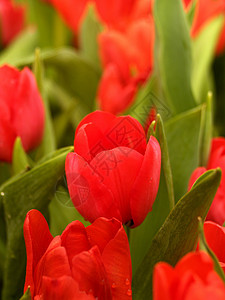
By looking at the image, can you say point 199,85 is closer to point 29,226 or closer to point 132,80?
point 132,80

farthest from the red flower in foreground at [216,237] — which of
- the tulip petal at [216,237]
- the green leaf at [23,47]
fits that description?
the green leaf at [23,47]

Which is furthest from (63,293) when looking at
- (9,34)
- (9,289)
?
(9,34)

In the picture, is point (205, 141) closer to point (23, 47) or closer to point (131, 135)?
point (131, 135)

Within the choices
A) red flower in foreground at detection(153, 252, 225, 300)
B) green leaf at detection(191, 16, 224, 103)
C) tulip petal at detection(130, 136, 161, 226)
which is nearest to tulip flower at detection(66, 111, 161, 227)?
tulip petal at detection(130, 136, 161, 226)

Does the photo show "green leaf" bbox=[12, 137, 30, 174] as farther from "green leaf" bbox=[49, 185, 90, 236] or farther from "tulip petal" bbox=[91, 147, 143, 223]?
"tulip petal" bbox=[91, 147, 143, 223]

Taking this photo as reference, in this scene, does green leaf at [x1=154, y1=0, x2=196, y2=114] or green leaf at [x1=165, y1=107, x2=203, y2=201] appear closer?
green leaf at [x1=165, y1=107, x2=203, y2=201]

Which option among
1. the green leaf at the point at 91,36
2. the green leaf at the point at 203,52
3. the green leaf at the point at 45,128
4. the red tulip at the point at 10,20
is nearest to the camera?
the green leaf at the point at 45,128

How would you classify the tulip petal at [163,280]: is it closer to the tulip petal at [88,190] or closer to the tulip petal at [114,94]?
the tulip petal at [88,190]

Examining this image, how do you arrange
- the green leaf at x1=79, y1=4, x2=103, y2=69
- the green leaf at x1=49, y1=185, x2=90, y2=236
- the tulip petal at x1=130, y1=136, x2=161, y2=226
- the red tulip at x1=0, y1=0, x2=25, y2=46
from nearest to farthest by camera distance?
1. the tulip petal at x1=130, y1=136, x2=161, y2=226
2. the green leaf at x1=49, y1=185, x2=90, y2=236
3. the green leaf at x1=79, y1=4, x2=103, y2=69
4. the red tulip at x1=0, y1=0, x2=25, y2=46
